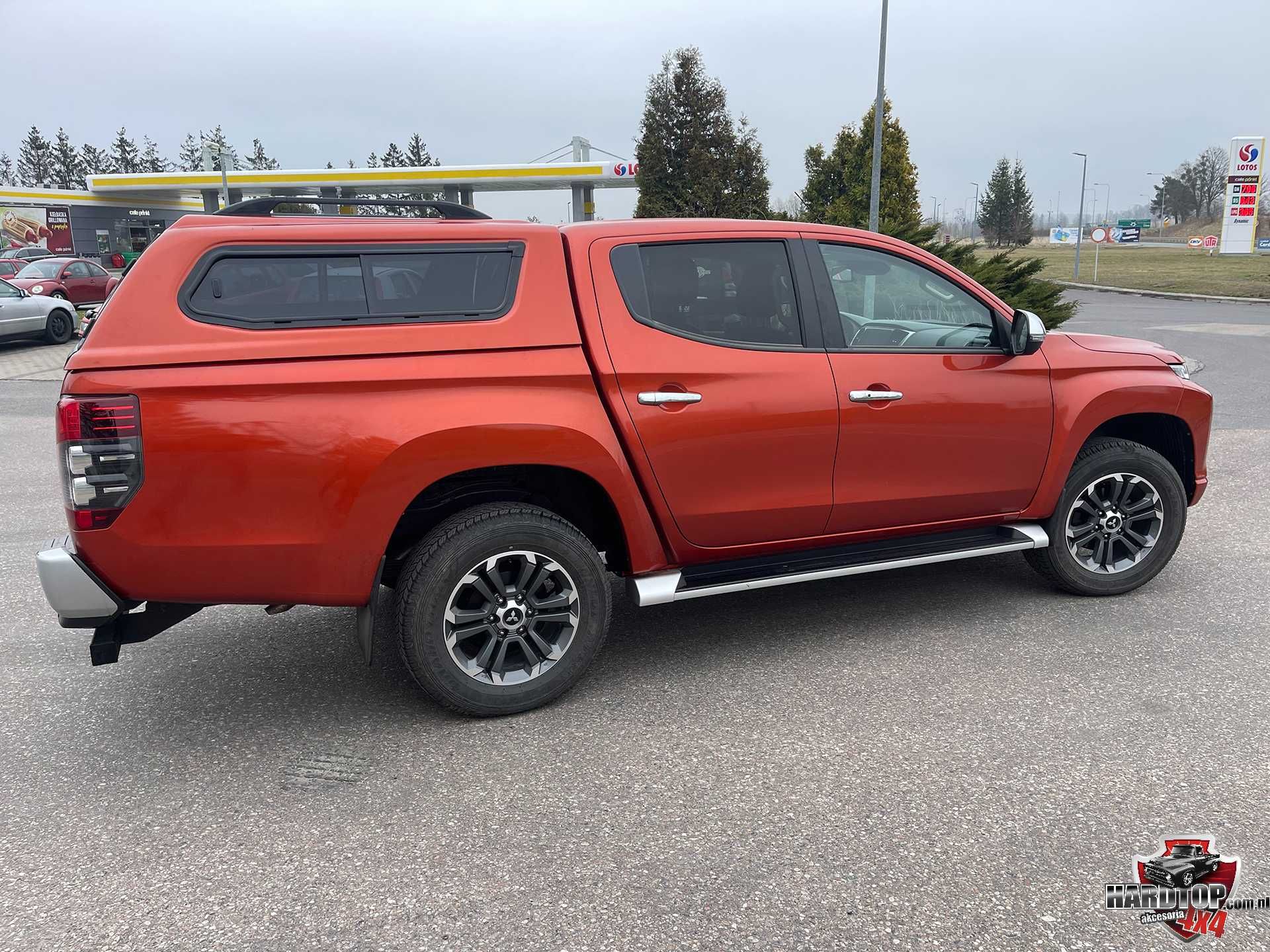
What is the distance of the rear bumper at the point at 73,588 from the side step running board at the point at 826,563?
1.88m

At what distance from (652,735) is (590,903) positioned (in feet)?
3.23

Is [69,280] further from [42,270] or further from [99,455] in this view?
[99,455]

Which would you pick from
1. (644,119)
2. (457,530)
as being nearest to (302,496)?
(457,530)

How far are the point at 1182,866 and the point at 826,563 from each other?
69.8 inches

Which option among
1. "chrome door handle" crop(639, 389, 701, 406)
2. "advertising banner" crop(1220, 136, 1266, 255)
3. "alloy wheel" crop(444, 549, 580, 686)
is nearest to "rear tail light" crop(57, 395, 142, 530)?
"alloy wheel" crop(444, 549, 580, 686)

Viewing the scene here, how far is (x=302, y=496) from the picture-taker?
3330mm

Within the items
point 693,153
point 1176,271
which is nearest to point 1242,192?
point 1176,271

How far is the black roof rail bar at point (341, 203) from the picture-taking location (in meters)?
3.79

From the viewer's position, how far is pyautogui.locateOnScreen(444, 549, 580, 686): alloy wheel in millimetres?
3615

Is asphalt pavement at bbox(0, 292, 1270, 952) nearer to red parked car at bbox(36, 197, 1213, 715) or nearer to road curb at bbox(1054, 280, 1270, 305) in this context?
red parked car at bbox(36, 197, 1213, 715)

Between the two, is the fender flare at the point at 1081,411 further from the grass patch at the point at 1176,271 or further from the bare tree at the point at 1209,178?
the bare tree at the point at 1209,178

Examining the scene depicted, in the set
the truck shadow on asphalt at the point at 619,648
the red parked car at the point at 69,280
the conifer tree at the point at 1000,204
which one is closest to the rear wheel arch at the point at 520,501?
the truck shadow on asphalt at the point at 619,648

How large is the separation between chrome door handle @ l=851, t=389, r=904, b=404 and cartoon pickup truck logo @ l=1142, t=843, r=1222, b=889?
1996 mm

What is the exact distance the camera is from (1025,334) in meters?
4.36
